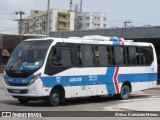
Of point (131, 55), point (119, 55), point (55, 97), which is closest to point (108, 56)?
point (119, 55)

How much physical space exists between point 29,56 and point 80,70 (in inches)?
98.2

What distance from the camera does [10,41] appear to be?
2849 inches

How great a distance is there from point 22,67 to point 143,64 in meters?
7.87

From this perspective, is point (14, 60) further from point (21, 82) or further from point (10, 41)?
point (10, 41)

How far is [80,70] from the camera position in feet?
63.8

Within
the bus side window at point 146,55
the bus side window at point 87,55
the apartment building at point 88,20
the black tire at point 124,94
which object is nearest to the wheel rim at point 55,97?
the bus side window at point 87,55

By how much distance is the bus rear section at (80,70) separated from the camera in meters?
17.7

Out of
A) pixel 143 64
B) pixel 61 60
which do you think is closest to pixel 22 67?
pixel 61 60

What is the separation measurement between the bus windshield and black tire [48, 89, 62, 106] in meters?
1.31

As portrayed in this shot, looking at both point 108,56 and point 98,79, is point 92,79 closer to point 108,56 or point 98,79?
point 98,79

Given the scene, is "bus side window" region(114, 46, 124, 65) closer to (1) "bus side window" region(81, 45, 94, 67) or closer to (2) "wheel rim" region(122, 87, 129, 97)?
(2) "wheel rim" region(122, 87, 129, 97)

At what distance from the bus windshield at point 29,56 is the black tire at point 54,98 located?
1.31 meters

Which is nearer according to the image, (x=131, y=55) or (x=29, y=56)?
(x=29, y=56)

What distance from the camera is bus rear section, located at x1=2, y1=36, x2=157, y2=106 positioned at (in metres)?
17.7
